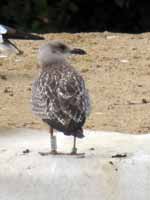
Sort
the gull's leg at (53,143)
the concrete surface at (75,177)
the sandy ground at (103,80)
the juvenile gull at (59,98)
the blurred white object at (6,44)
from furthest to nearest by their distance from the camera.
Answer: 1. the blurred white object at (6,44)
2. the sandy ground at (103,80)
3. the gull's leg at (53,143)
4. the concrete surface at (75,177)
5. the juvenile gull at (59,98)

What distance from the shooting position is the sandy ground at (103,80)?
9.25 m

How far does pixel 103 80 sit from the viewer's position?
10.9 m

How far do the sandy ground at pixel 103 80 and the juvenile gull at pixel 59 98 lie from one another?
1.11 m

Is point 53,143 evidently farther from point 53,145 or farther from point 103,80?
point 103,80

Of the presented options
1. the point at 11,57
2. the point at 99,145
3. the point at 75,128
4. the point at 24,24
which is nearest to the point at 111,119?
the point at 99,145

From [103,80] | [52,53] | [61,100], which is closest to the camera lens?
[61,100]

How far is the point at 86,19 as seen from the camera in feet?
51.4

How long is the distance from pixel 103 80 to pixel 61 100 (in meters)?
3.50

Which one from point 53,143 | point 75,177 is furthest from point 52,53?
point 75,177

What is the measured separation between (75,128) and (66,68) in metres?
0.85

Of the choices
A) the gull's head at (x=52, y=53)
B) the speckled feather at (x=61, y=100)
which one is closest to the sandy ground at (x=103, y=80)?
the gull's head at (x=52, y=53)

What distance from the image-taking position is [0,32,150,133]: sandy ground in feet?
30.3

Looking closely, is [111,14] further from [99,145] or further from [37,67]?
[99,145]

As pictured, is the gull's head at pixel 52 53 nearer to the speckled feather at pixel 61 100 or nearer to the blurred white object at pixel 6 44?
the speckled feather at pixel 61 100
